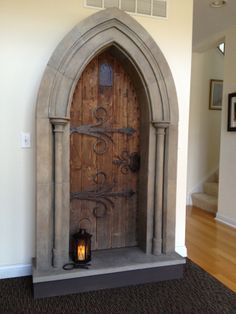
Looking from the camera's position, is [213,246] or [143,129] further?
[213,246]

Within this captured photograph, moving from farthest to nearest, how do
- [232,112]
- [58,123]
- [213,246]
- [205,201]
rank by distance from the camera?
1. [205,201]
2. [232,112]
3. [213,246]
4. [58,123]

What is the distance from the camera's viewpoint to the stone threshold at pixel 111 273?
231cm

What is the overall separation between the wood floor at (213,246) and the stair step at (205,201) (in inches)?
9.7

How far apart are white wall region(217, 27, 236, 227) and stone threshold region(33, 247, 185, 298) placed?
1.78 meters

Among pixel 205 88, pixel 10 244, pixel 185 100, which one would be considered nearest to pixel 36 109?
pixel 10 244

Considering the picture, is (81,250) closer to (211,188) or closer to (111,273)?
(111,273)

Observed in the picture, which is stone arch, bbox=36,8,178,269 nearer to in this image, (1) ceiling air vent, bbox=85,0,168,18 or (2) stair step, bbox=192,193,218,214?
(1) ceiling air vent, bbox=85,0,168,18

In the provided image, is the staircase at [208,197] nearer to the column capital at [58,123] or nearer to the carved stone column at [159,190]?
the carved stone column at [159,190]

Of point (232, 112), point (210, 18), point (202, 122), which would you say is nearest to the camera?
point (210, 18)

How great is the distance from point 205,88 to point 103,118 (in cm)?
321

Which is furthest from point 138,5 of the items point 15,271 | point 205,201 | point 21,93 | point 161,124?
point 205,201

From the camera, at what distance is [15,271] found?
2.59m

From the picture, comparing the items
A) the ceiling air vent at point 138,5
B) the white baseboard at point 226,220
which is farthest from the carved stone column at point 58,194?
the white baseboard at point 226,220

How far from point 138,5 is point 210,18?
1641mm
